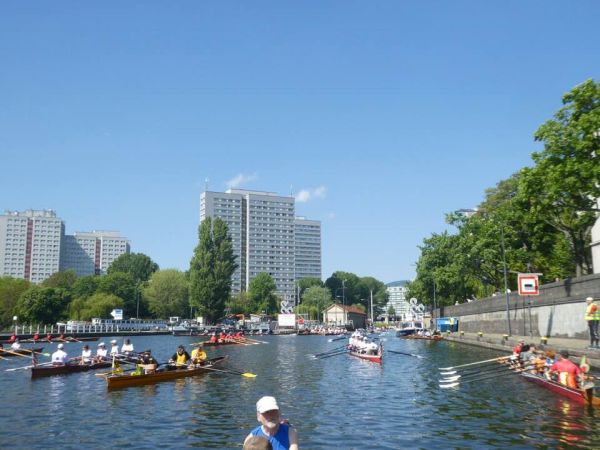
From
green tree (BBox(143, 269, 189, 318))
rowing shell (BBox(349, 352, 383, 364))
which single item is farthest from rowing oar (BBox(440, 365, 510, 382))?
green tree (BBox(143, 269, 189, 318))

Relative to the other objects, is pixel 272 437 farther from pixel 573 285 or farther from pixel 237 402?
pixel 573 285

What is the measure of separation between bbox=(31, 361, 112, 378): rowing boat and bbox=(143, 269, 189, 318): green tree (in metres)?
105

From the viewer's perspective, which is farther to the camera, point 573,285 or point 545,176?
point 573,285

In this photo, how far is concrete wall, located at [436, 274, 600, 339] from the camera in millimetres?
40125

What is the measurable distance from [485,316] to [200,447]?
60296 mm

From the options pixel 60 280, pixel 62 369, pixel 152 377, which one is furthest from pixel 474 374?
pixel 60 280

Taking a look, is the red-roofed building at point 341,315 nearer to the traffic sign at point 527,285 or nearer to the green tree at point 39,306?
the green tree at point 39,306

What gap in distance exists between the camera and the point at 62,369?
35.2 metres

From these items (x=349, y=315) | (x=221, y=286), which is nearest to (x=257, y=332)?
(x=221, y=286)

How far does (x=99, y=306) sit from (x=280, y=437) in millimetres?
121745

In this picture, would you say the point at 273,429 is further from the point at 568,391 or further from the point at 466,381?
the point at 466,381

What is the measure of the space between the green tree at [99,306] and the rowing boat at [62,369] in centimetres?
8605

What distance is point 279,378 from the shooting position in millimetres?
33062

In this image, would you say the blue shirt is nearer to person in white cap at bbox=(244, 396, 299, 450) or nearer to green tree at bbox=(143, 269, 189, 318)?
person in white cap at bbox=(244, 396, 299, 450)
